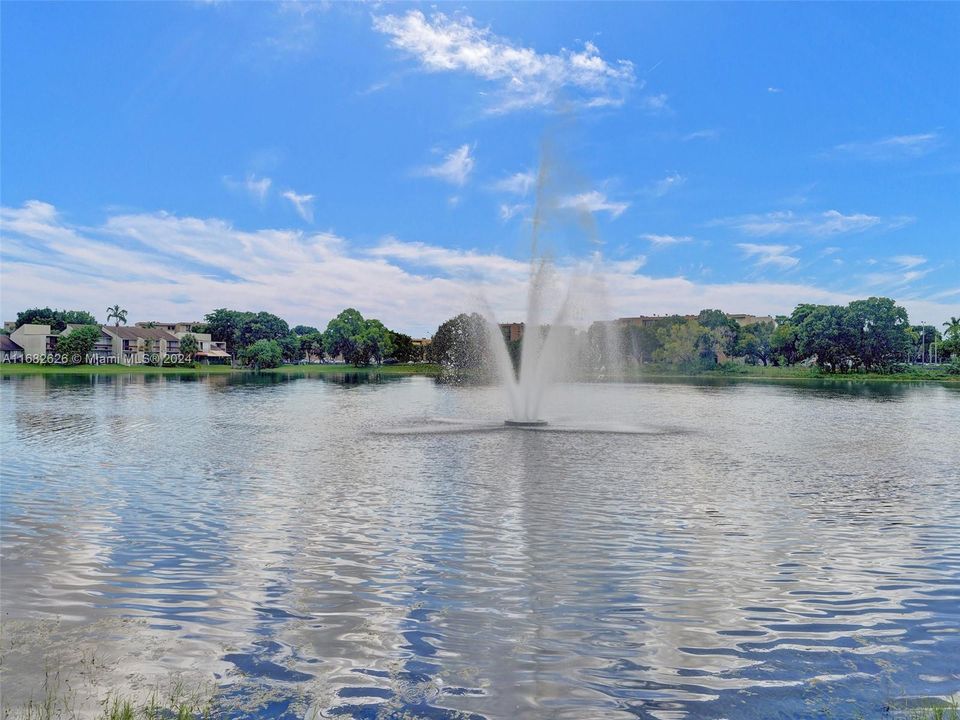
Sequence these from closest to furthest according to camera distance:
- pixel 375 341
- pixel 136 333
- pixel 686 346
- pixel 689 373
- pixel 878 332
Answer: pixel 878 332 < pixel 689 373 < pixel 686 346 < pixel 375 341 < pixel 136 333

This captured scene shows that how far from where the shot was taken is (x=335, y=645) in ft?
29.8

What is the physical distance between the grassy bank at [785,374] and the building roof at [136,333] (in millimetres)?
126365

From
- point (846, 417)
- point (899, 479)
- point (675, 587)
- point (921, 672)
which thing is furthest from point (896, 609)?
point (846, 417)

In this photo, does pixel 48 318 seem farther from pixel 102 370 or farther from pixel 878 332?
pixel 878 332

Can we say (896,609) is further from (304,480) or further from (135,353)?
(135,353)

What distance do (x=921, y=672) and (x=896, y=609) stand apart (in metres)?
2.40

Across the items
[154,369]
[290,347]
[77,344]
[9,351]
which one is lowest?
[154,369]

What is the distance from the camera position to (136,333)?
190m

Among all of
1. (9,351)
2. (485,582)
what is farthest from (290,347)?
(485,582)

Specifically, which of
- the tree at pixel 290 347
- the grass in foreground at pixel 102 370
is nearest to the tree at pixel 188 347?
the grass in foreground at pixel 102 370

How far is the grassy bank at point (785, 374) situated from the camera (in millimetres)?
131375

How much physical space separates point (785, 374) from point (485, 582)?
146 metres

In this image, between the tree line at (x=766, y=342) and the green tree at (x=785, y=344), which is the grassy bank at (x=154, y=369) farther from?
the green tree at (x=785, y=344)

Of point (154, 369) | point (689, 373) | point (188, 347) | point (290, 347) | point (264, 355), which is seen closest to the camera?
point (689, 373)
